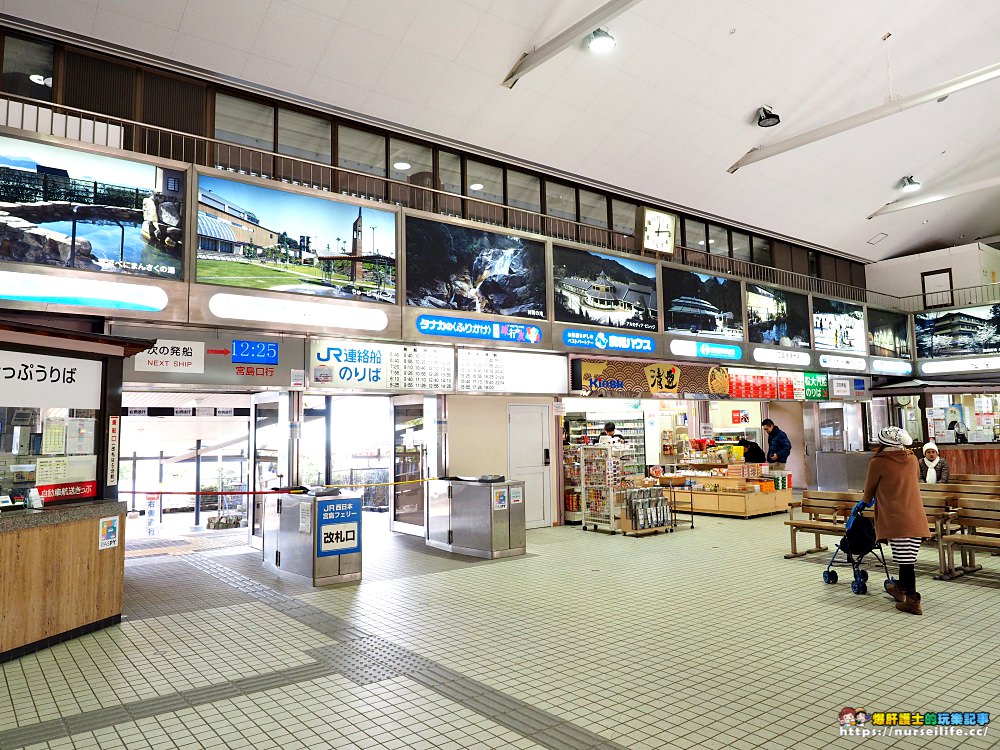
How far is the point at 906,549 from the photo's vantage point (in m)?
6.00

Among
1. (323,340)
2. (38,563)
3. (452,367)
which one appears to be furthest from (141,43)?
(38,563)

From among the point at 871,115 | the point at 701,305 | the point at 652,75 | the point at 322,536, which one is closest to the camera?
the point at 322,536

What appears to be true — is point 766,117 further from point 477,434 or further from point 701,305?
point 477,434

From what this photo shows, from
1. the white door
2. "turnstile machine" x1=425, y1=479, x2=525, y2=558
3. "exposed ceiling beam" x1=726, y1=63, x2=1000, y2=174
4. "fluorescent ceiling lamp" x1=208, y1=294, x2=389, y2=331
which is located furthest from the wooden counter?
"exposed ceiling beam" x1=726, y1=63, x2=1000, y2=174

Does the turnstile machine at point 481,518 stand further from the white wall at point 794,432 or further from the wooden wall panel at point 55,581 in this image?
the white wall at point 794,432

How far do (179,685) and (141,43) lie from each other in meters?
7.77

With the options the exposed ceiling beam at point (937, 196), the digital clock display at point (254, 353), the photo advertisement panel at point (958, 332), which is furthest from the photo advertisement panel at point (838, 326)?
the digital clock display at point (254, 353)

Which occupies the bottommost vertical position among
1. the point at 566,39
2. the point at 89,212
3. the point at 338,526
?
the point at 338,526

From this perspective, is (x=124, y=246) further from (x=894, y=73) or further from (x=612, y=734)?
(x=894, y=73)

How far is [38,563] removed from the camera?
17.1 ft

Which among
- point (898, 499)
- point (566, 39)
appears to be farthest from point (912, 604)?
point (566, 39)

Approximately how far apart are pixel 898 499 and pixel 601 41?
7.24 meters

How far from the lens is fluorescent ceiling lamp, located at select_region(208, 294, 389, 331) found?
8250 mm

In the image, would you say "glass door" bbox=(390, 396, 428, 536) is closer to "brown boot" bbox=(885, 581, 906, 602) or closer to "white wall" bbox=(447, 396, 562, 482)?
"white wall" bbox=(447, 396, 562, 482)
